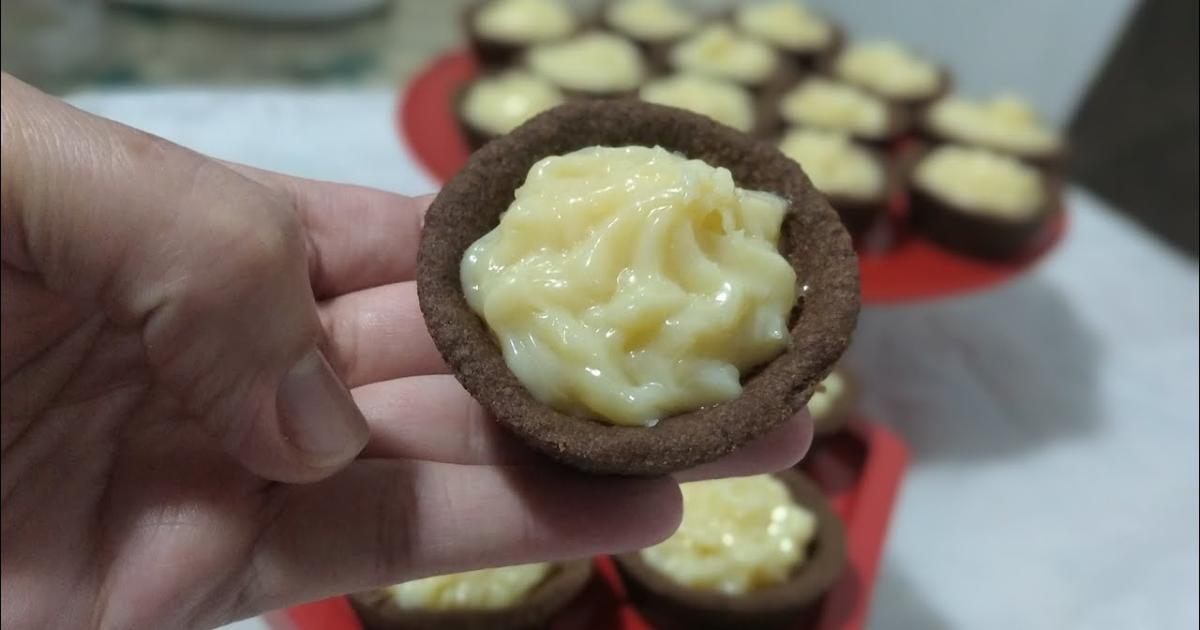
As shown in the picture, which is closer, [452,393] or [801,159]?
[452,393]

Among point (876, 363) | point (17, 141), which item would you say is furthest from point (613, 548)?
point (876, 363)

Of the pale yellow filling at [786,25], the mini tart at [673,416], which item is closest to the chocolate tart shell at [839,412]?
the mini tart at [673,416]

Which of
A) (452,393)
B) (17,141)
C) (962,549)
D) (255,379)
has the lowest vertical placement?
(962,549)

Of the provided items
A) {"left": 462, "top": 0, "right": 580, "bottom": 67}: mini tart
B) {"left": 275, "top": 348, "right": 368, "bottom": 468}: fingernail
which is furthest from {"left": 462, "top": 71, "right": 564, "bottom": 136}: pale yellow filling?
{"left": 275, "top": 348, "right": 368, "bottom": 468}: fingernail

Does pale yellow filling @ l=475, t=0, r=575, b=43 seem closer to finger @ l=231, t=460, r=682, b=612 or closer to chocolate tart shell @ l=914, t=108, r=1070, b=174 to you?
chocolate tart shell @ l=914, t=108, r=1070, b=174

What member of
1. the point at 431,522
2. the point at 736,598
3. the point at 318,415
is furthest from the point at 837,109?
the point at 318,415

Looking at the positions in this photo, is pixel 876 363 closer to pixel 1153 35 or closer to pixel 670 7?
pixel 1153 35

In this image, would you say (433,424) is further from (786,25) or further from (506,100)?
(786,25)
